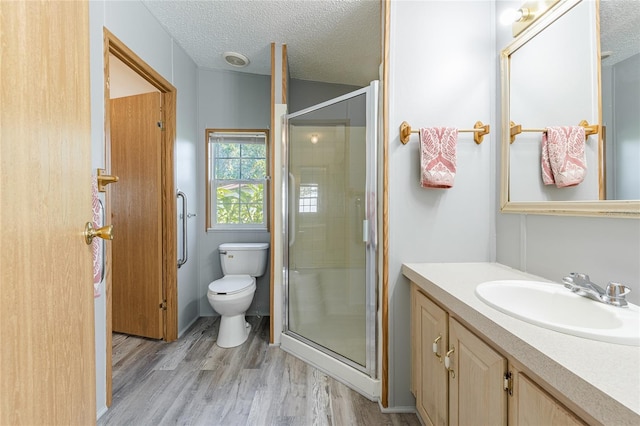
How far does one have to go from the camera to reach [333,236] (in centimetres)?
210

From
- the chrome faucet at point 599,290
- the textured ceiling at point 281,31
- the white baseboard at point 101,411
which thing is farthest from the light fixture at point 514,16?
the white baseboard at point 101,411

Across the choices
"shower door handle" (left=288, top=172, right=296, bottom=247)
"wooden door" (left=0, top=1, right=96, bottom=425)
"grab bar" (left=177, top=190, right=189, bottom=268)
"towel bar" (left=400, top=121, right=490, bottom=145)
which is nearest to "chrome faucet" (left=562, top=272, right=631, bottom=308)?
"towel bar" (left=400, top=121, right=490, bottom=145)

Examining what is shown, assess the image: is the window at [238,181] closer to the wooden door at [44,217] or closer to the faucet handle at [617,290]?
the wooden door at [44,217]

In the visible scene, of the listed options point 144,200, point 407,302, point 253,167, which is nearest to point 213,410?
point 407,302

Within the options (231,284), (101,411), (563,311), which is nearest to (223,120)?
(231,284)

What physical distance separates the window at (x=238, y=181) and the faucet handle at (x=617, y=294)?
2.51 metres

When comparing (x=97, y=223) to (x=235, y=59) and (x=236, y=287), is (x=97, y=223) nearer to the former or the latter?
(x=236, y=287)

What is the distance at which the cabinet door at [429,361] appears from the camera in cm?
117

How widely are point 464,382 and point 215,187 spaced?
2652 mm

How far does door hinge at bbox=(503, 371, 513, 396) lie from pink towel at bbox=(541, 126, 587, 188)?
0.80 m

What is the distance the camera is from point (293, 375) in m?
1.88

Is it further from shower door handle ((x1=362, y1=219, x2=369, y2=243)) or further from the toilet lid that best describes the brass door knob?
the toilet lid

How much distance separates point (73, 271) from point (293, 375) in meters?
1.57

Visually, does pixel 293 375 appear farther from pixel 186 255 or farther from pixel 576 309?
pixel 576 309
